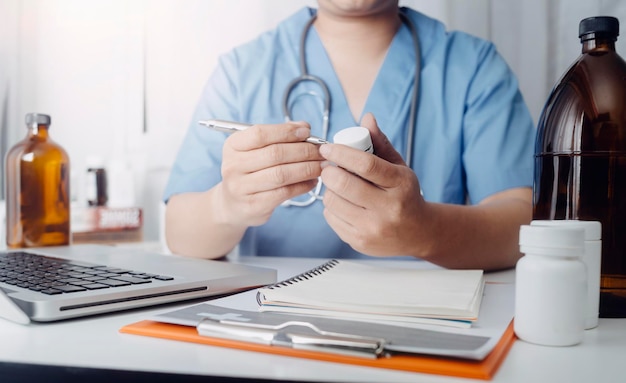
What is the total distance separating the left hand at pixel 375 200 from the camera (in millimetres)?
560

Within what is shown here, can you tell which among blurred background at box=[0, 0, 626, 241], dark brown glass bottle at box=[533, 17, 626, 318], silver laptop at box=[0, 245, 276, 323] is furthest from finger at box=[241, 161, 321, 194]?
blurred background at box=[0, 0, 626, 241]

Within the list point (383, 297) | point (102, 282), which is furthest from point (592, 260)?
point (102, 282)

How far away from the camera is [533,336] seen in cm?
40

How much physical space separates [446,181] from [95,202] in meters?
0.87

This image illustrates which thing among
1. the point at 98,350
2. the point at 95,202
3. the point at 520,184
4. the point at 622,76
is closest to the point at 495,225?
the point at 520,184

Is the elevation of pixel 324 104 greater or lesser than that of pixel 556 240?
greater

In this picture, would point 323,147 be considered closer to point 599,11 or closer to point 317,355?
point 317,355

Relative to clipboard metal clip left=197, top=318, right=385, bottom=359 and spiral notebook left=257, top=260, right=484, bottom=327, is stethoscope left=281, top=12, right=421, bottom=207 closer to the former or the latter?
spiral notebook left=257, top=260, right=484, bottom=327

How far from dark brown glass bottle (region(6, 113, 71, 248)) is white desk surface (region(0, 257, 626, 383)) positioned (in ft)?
1.79

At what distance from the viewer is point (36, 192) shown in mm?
964

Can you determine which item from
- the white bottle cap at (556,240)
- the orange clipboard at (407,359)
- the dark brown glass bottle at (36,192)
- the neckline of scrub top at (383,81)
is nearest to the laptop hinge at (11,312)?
the orange clipboard at (407,359)

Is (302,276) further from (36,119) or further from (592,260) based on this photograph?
(36,119)

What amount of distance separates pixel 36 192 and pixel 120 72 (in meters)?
0.66

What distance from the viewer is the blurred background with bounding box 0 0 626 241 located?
1.46m
